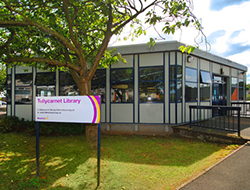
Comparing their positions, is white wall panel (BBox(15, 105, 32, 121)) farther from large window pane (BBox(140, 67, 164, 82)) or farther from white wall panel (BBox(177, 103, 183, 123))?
white wall panel (BBox(177, 103, 183, 123))

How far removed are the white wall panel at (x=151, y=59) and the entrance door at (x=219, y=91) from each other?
495cm

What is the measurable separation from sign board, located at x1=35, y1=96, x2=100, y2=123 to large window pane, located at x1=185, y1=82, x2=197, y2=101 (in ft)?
20.0

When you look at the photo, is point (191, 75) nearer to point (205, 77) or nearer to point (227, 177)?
point (205, 77)

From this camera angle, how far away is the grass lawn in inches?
139

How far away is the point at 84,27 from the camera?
20.1ft

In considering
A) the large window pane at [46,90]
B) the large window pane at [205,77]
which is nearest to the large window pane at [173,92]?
the large window pane at [205,77]

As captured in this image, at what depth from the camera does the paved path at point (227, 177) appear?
3227 millimetres

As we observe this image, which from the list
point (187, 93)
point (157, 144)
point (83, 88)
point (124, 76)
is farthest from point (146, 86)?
point (83, 88)

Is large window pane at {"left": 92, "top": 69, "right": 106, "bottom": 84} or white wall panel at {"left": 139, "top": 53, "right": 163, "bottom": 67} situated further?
large window pane at {"left": 92, "top": 69, "right": 106, "bottom": 84}

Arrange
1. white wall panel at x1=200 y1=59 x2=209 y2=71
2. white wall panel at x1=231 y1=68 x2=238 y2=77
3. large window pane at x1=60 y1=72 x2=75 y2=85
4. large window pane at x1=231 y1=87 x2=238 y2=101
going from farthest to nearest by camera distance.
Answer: white wall panel at x1=231 y1=68 x2=238 y2=77, large window pane at x1=231 y1=87 x2=238 y2=101, white wall panel at x1=200 y1=59 x2=209 y2=71, large window pane at x1=60 y1=72 x2=75 y2=85

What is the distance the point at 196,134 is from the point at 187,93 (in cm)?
234

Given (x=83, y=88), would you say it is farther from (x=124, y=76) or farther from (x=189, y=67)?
(x=189, y=67)

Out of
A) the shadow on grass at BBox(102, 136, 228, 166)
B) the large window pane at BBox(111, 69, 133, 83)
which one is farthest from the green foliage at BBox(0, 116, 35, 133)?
the large window pane at BBox(111, 69, 133, 83)

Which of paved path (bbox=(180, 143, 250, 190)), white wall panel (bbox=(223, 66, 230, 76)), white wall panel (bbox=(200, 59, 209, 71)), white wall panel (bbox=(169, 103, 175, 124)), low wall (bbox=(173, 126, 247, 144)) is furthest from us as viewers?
white wall panel (bbox=(223, 66, 230, 76))
